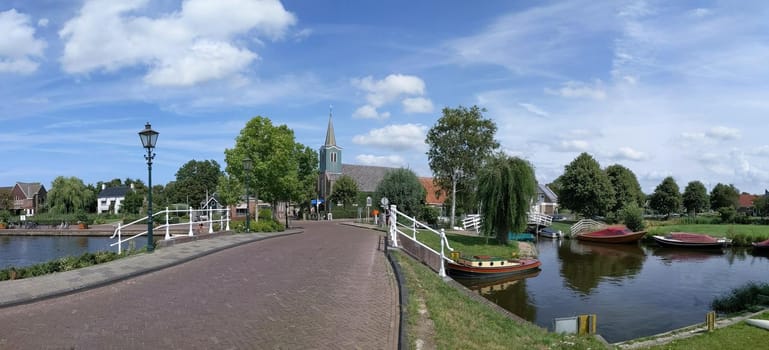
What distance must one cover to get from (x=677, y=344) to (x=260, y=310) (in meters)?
8.75

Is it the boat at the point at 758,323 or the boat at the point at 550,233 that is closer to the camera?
the boat at the point at 758,323

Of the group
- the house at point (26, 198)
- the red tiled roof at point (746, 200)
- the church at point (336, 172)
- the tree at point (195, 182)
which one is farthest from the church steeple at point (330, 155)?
the red tiled roof at point (746, 200)

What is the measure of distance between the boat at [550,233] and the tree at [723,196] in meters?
57.1

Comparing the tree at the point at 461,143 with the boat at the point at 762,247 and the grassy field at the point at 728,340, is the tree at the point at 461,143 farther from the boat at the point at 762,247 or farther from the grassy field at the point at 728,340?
the grassy field at the point at 728,340

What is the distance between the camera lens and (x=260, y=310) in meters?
7.75

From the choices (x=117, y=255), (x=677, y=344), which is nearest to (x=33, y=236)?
(x=117, y=255)

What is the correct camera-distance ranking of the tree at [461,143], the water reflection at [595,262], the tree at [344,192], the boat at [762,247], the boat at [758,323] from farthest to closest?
the tree at [344,192], the tree at [461,143], the boat at [762,247], the water reflection at [595,262], the boat at [758,323]

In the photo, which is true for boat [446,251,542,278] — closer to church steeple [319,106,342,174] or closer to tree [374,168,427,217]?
tree [374,168,427,217]

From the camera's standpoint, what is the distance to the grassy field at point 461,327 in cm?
710

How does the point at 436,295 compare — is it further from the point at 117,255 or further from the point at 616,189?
the point at 616,189

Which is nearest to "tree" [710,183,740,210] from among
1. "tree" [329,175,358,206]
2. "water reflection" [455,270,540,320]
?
"tree" [329,175,358,206]

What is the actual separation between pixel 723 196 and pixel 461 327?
102 m

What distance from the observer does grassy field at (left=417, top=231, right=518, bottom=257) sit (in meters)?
25.2

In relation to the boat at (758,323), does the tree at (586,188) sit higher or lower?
higher
